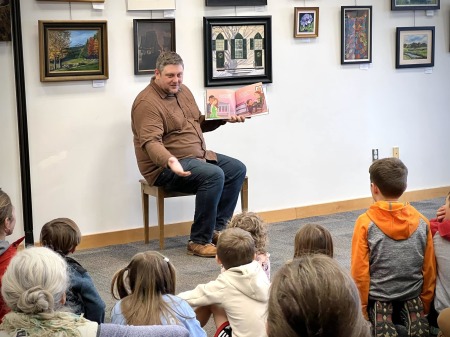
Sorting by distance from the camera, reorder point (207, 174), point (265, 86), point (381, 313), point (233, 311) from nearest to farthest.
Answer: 1. point (233, 311)
2. point (381, 313)
3. point (207, 174)
4. point (265, 86)

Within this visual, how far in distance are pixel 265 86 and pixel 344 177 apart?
1.20 meters

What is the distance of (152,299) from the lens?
277cm

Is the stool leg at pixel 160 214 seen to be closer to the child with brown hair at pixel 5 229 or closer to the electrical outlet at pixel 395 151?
the child with brown hair at pixel 5 229

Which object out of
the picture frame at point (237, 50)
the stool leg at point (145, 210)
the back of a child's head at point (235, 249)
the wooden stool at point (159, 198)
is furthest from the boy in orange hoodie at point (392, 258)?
the picture frame at point (237, 50)

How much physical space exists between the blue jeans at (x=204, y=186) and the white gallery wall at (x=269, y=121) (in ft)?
1.88

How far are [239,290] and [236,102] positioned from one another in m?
2.81

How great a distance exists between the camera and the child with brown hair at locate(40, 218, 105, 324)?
3313 mm

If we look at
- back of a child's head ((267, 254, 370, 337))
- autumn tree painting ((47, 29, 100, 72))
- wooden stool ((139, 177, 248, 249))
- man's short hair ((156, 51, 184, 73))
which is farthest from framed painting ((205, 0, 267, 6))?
back of a child's head ((267, 254, 370, 337))

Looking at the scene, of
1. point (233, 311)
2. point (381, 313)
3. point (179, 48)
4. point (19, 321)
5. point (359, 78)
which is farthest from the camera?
point (359, 78)

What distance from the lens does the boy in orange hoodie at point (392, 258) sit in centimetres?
346

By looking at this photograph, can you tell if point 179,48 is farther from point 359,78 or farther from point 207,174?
point 359,78

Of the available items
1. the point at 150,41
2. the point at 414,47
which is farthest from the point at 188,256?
the point at 414,47

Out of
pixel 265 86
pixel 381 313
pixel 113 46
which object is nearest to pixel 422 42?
pixel 265 86

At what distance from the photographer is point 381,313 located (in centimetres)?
349
